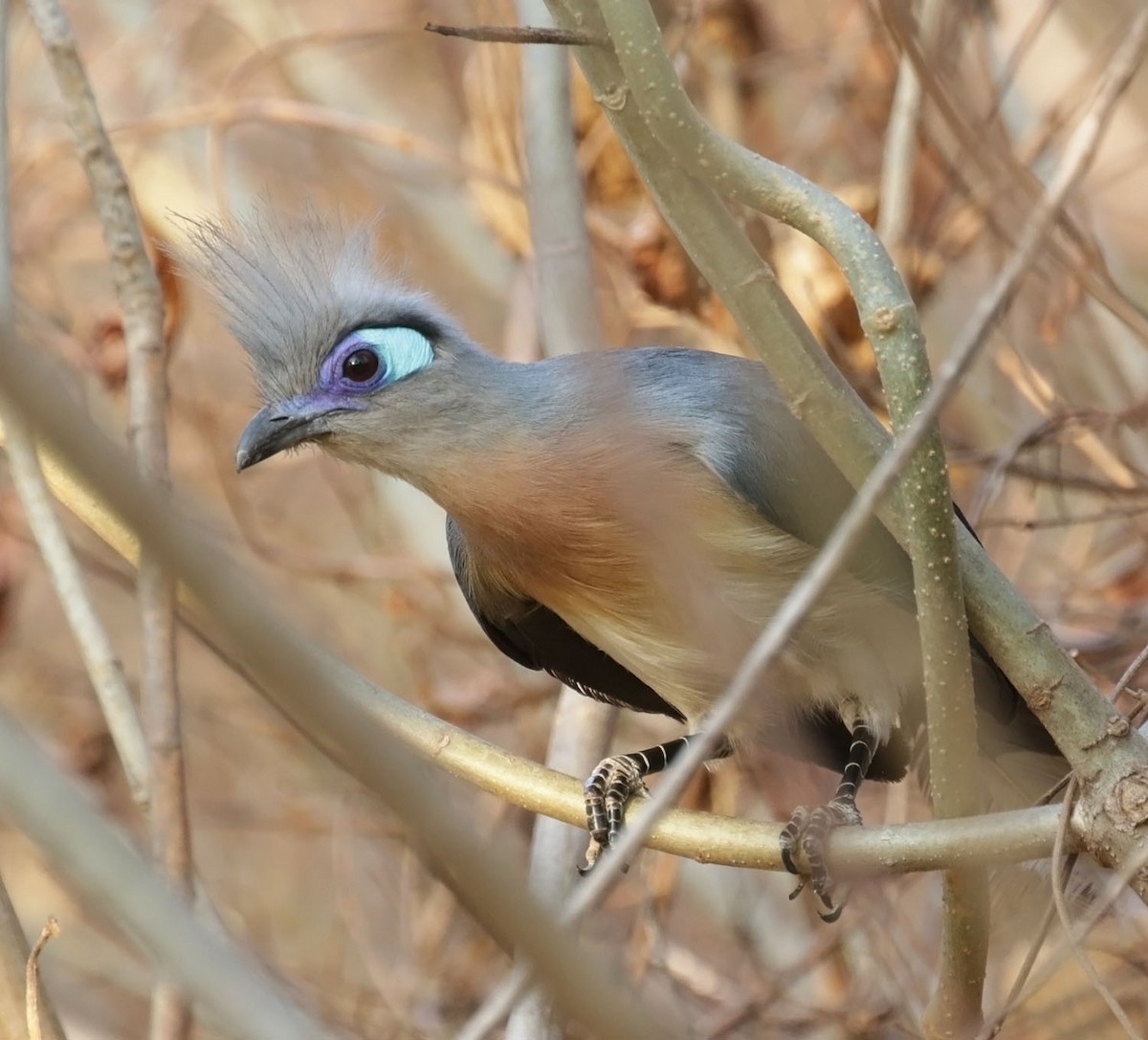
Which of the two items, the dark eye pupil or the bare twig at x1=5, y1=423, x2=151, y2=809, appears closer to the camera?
the bare twig at x1=5, y1=423, x2=151, y2=809

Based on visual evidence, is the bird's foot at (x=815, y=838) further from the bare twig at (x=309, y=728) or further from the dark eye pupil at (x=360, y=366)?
the bare twig at (x=309, y=728)

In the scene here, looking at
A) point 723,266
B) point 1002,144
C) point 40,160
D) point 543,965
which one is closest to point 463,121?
point 40,160

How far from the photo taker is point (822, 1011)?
4543mm

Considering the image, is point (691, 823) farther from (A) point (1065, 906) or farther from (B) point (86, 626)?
(B) point (86, 626)

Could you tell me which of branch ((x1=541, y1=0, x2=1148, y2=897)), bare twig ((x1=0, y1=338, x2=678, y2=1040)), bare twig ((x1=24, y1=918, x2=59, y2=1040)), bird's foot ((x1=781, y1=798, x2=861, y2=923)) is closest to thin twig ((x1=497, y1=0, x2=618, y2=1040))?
bird's foot ((x1=781, y1=798, x2=861, y2=923))

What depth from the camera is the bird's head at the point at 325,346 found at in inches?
135

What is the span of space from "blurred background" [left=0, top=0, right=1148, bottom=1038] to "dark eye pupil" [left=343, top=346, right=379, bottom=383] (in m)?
0.56

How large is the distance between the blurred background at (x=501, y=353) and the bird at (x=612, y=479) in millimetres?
396

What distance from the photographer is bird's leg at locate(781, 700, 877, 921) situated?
9.70 feet

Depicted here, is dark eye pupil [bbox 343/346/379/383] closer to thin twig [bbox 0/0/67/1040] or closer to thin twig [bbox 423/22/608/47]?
thin twig [bbox 0/0/67/1040]

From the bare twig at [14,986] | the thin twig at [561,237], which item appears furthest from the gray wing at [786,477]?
the bare twig at [14,986]

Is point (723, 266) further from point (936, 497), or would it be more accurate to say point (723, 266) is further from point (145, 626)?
point (145, 626)

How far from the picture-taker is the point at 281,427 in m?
3.42

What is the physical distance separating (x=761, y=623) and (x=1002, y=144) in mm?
1483
